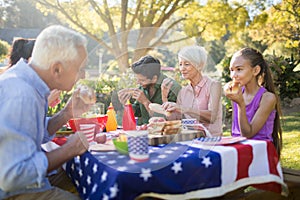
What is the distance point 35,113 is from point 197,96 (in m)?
1.07

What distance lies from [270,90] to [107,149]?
3.80 feet

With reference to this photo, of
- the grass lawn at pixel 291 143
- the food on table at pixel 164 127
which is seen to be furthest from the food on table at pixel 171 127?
→ the grass lawn at pixel 291 143

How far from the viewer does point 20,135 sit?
1.33 metres

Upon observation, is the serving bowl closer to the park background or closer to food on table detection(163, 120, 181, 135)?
the park background

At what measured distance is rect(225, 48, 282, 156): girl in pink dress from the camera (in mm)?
2121

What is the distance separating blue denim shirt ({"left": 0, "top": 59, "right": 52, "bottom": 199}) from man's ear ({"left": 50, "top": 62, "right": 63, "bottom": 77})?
3.8 inches

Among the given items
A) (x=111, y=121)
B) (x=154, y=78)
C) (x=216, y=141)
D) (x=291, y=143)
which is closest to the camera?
(x=216, y=141)

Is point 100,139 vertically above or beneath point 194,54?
beneath

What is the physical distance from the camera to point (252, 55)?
2.23 meters

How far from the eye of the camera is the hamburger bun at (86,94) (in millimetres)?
1720

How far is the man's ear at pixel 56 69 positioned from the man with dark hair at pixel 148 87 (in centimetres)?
47

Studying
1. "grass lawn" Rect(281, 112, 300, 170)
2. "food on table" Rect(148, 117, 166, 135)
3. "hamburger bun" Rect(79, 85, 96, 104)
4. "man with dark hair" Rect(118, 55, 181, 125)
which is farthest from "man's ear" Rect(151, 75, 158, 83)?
"grass lawn" Rect(281, 112, 300, 170)

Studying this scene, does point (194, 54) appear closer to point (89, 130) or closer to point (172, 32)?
point (172, 32)

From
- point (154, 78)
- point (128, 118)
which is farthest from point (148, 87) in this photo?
point (128, 118)
